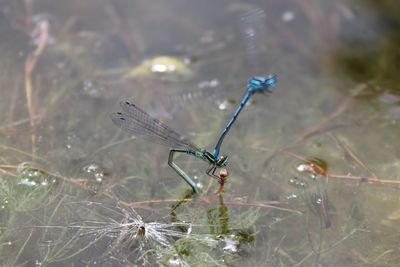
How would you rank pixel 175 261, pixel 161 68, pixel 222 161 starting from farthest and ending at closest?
pixel 161 68, pixel 222 161, pixel 175 261

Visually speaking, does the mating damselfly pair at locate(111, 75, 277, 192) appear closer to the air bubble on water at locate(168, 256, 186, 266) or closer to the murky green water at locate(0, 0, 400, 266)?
the murky green water at locate(0, 0, 400, 266)

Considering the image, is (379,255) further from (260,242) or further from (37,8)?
(37,8)

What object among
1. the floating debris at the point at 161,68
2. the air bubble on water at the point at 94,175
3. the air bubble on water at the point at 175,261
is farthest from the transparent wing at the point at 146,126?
the floating debris at the point at 161,68

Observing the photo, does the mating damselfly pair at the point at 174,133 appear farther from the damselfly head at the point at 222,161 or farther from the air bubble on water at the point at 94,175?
the air bubble on water at the point at 94,175

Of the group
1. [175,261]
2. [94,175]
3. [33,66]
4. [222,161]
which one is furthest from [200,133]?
[33,66]

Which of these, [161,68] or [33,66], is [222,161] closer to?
[161,68]

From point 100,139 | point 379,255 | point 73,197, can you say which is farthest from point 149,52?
point 379,255

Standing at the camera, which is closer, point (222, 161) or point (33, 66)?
point (222, 161)
